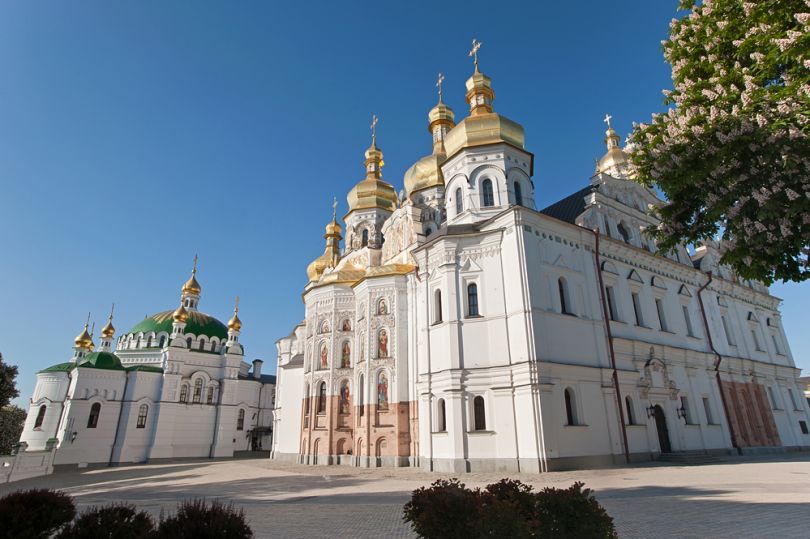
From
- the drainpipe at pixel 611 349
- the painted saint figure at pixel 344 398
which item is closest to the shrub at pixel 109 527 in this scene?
the drainpipe at pixel 611 349

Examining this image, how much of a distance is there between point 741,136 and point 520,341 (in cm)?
1279

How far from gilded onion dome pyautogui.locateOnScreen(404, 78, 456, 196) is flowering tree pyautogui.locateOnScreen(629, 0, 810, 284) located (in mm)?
22269

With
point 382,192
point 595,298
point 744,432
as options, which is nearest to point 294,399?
point 382,192

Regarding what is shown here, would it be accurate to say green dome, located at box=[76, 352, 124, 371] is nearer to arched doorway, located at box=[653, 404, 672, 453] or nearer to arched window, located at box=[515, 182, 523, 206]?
arched window, located at box=[515, 182, 523, 206]

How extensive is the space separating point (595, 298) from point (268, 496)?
16071mm

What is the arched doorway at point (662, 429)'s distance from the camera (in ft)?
69.3

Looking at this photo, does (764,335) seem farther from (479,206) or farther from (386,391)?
(386,391)

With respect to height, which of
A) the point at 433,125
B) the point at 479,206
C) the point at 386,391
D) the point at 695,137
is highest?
the point at 433,125

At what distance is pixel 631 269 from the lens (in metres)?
23.6

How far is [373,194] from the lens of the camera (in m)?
37.0

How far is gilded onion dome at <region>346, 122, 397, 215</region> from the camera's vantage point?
36875 mm

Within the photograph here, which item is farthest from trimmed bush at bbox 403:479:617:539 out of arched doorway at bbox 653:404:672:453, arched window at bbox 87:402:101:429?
arched window at bbox 87:402:101:429

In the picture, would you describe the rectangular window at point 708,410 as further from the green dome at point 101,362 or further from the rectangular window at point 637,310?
the green dome at point 101,362

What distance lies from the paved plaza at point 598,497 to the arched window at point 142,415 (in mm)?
16491
